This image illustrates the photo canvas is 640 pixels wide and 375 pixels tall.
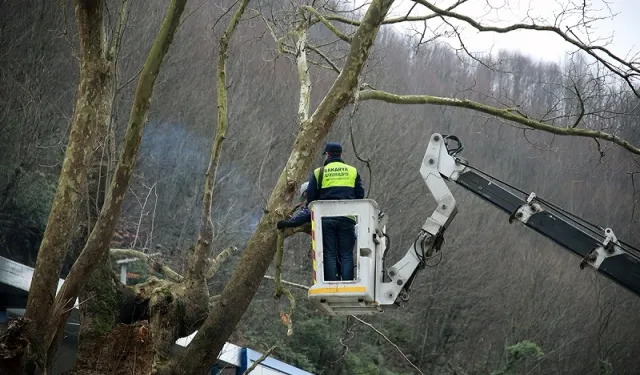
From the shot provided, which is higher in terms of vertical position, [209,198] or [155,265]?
[209,198]

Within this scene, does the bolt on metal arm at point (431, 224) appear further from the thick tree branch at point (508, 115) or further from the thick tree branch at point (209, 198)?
the thick tree branch at point (209, 198)

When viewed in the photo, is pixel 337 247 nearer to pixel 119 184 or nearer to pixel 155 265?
pixel 119 184

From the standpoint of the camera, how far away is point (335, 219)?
871 cm

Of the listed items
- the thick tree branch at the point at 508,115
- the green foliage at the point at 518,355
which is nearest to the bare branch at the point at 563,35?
the thick tree branch at the point at 508,115

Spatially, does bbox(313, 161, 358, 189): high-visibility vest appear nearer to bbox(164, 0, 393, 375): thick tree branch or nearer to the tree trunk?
bbox(164, 0, 393, 375): thick tree branch

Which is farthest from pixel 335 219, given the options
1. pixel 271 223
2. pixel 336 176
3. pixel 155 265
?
pixel 155 265

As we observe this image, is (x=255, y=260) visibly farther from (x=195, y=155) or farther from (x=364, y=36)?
(x=195, y=155)

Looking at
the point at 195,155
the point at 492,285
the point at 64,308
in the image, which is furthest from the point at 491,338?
the point at 64,308

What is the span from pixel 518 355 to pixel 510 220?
79.3 feet

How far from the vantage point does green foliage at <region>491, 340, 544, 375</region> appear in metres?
32.6

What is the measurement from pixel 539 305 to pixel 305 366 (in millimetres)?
13961

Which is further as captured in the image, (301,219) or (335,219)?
(301,219)

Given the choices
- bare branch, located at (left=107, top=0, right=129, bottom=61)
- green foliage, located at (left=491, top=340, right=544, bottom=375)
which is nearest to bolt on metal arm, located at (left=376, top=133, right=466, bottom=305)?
bare branch, located at (left=107, top=0, right=129, bottom=61)

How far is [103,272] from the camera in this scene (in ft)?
32.3
